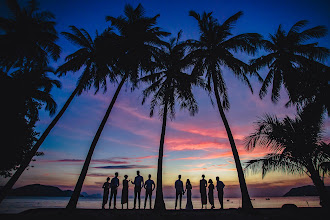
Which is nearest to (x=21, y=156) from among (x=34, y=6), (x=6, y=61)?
(x=6, y=61)

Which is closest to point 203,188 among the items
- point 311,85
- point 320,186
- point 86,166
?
point 320,186

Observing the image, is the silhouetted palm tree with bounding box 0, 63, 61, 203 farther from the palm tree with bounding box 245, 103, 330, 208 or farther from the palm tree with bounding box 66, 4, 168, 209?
the palm tree with bounding box 245, 103, 330, 208

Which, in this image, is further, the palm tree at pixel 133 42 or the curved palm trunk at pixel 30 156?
the palm tree at pixel 133 42

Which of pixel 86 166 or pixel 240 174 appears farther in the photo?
pixel 86 166

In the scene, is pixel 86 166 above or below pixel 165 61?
below

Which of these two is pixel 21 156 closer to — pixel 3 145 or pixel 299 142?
pixel 3 145

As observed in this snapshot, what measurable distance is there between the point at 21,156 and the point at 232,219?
53.8 ft

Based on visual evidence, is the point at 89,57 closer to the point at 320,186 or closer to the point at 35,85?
the point at 35,85

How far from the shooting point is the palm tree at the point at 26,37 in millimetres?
Answer: 12961

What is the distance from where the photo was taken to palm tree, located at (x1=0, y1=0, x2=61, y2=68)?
1296 cm

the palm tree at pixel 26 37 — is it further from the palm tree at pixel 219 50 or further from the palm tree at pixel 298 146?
the palm tree at pixel 298 146

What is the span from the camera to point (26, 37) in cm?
1339

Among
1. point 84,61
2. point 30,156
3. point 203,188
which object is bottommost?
point 203,188

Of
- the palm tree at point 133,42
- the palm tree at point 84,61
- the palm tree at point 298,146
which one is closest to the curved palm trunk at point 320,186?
the palm tree at point 298,146
